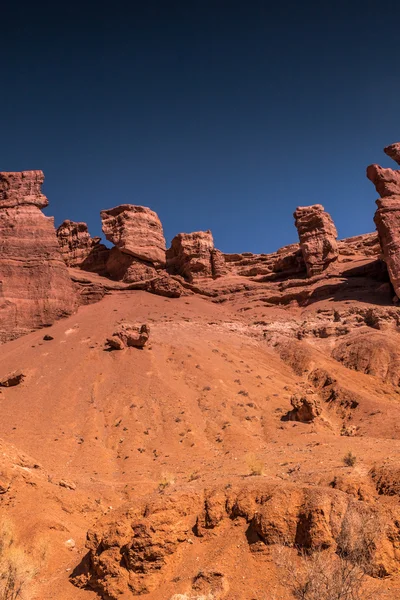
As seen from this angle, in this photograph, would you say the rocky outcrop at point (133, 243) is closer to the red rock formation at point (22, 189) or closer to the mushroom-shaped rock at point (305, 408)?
the red rock formation at point (22, 189)

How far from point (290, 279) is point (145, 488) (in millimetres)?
37708

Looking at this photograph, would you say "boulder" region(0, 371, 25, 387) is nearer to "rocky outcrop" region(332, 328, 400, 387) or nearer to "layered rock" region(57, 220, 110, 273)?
"rocky outcrop" region(332, 328, 400, 387)

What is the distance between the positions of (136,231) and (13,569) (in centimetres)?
4267

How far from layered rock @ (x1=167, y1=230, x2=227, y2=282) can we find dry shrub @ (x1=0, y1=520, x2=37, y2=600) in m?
42.4

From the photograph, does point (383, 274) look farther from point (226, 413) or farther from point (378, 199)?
point (226, 413)

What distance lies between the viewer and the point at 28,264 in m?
38.8

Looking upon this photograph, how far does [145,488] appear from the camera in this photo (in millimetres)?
15172

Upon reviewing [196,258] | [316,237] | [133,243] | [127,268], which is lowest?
[127,268]

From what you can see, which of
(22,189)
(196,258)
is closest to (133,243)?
(196,258)

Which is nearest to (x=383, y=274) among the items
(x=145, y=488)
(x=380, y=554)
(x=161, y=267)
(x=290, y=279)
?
(x=290, y=279)

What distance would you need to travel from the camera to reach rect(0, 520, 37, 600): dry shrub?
24.8ft

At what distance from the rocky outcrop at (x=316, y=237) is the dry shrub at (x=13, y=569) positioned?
42307mm

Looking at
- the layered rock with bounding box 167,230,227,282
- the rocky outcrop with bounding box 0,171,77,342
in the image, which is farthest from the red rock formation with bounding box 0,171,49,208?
the layered rock with bounding box 167,230,227,282

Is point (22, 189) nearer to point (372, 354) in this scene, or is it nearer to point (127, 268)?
point (127, 268)
